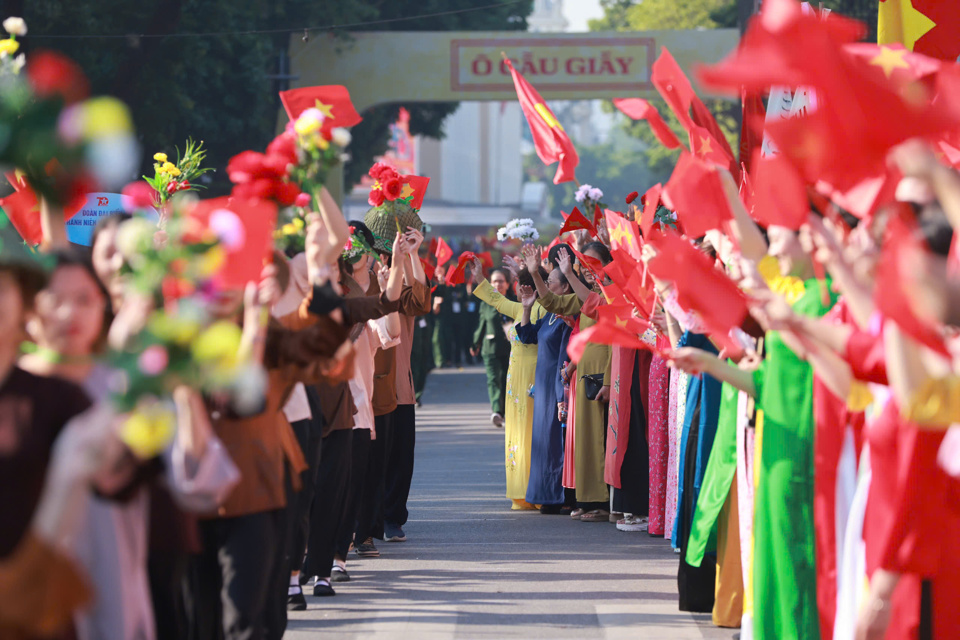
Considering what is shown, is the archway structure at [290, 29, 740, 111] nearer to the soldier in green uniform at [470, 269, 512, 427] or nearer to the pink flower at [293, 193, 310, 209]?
the soldier in green uniform at [470, 269, 512, 427]

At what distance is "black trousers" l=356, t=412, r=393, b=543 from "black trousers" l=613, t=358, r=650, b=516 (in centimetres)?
198

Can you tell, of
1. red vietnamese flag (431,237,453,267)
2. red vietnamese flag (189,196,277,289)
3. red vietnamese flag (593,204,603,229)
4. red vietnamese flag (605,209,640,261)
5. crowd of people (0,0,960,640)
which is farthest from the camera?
red vietnamese flag (431,237,453,267)

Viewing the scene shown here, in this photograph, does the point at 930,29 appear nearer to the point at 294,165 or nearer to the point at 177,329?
the point at 294,165

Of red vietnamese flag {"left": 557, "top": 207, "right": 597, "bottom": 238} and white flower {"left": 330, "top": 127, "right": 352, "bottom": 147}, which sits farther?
red vietnamese flag {"left": 557, "top": 207, "right": 597, "bottom": 238}

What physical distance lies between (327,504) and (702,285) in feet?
12.0

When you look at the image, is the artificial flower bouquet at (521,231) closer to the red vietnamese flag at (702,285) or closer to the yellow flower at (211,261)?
the red vietnamese flag at (702,285)

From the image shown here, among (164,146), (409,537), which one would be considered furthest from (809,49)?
(164,146)

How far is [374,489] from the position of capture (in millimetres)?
9531

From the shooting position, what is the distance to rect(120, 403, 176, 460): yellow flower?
303 cm

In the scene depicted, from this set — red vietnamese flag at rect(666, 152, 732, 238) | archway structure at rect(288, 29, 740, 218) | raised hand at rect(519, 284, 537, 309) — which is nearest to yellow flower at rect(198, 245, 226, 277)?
red vietnamese flag at rect(666, 152, 732, 238)

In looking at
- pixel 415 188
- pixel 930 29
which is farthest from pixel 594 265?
pixel 930 29

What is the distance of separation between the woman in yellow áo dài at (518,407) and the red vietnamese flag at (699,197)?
6446mm

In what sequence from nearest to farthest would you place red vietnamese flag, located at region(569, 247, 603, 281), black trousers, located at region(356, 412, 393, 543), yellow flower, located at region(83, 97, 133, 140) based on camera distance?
1. yellow flower, located at region(83, 97, 133, 140)
2. black trousers, located at region(356, 412, 393, 543)
3. red vietnamese flag, located at region(569, 247, 603, 281)

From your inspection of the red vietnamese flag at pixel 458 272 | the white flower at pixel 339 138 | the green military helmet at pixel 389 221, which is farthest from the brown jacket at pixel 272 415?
the red vietnamese flag at pixel 458 272
